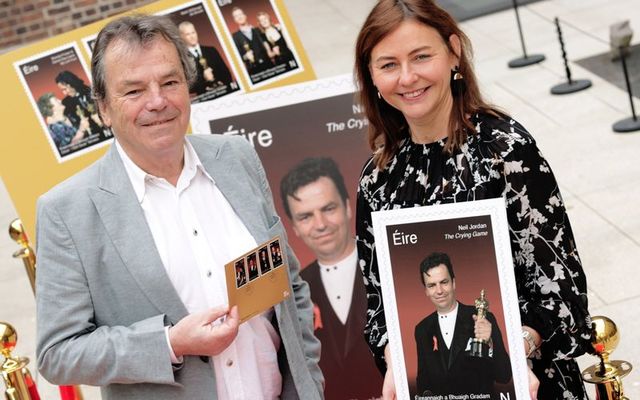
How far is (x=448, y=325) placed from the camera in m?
2.60

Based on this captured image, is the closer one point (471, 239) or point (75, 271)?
point (471, 239)

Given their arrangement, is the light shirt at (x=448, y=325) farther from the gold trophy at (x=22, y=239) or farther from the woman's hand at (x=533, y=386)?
the gold trophy at (x=22, y=239)

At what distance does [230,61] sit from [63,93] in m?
0.74

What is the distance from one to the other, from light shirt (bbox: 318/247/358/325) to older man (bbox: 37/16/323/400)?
1.45m

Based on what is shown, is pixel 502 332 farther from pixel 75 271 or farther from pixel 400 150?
pixel 75 271

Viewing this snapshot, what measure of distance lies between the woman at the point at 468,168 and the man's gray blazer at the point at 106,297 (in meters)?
0.54

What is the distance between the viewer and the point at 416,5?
276 cm

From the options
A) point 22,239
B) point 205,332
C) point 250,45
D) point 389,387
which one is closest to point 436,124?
point 389,387

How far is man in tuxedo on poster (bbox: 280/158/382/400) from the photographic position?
4.51 m

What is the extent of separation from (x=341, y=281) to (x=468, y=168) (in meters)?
1.90

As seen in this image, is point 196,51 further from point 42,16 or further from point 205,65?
point 42,16

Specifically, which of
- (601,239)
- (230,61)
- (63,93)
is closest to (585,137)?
(601,239)

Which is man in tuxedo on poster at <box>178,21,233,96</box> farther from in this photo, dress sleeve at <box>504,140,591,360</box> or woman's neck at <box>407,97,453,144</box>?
dress sleeve at <box>504,140,591,360</box>

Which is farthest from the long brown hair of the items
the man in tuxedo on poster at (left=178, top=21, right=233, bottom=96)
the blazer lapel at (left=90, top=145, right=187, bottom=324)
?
the man in tuxedo on poster at (left=178, top=21, right=233, bottom=96)
